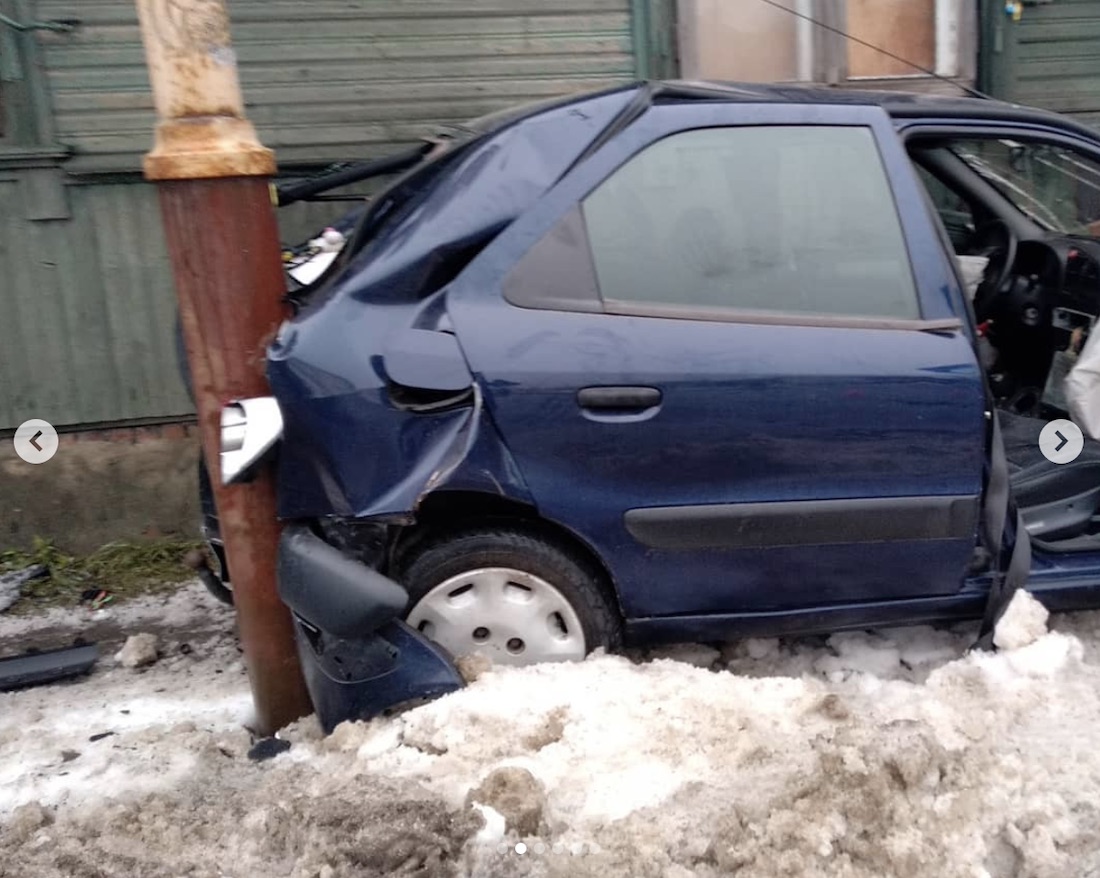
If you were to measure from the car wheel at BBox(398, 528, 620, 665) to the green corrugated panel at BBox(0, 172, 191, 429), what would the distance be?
260 cm

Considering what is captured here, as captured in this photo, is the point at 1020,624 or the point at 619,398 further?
the point at 1020,624

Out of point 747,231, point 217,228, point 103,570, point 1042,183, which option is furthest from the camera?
point 103,570

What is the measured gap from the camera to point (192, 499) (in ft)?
16.7

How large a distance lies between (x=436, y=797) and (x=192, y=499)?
292cm

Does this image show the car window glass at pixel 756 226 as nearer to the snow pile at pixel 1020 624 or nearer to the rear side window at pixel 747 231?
the rear side window at pixel 747 231

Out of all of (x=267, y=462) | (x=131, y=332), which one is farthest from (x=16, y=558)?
(x=267, y=462)

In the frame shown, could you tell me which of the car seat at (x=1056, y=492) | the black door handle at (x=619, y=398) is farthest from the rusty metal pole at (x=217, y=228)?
the car seat at (x=1056, y=492)

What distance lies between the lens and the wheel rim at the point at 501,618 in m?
2.96

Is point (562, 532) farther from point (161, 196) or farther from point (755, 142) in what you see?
point (161, 196)

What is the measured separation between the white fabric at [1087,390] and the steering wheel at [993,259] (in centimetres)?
68

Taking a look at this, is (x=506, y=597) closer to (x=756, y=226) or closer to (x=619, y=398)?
(x=619, y=398)

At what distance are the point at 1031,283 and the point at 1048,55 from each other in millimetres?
2546

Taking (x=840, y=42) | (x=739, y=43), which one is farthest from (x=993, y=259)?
(x=739, y=43)

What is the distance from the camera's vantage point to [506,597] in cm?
299
